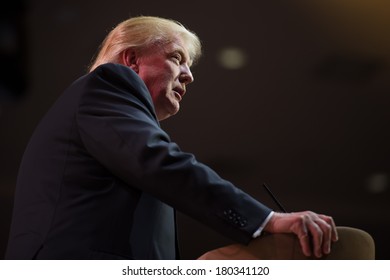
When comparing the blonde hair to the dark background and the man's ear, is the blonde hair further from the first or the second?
the dark background

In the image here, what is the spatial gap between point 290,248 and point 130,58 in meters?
0.80

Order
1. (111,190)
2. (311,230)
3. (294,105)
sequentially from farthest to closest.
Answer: (294,105)
(111,190)
(311,230)

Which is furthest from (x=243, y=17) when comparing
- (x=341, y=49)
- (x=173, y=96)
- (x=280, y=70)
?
(x=173, y=96)

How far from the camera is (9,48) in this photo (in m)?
2.33

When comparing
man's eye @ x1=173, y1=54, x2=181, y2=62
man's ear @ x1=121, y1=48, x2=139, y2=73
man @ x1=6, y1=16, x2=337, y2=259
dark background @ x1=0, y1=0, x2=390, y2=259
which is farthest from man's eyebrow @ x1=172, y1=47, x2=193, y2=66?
dark background @ x1=0, y1=0, x2=390, y2=259

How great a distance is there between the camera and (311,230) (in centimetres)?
103

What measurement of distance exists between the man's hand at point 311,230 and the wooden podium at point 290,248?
0.06ft

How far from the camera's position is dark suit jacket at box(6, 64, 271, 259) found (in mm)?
1106

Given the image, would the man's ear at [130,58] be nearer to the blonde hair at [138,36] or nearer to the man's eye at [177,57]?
the blonde hair at [138,36]

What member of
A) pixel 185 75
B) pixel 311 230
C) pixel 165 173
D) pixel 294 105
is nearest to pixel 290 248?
pixel 311 230

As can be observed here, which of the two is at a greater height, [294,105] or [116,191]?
[116,191]

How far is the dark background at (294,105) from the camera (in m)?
2.45

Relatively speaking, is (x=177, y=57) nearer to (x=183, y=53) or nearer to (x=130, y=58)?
(x=183, y=53)

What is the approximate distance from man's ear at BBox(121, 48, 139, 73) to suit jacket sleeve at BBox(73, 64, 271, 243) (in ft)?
1.55
